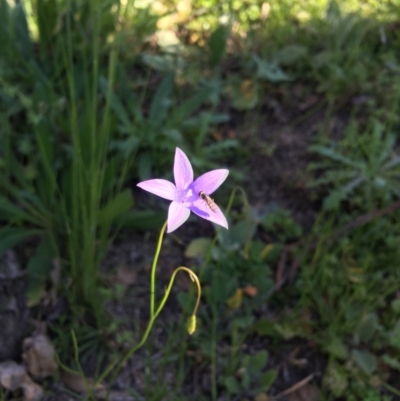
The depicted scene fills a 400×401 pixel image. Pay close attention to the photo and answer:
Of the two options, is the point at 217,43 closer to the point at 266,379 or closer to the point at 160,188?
the point at 266,379

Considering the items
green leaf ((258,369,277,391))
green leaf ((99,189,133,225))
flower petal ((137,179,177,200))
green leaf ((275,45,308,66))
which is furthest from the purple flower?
green leaf ((275,45,308,66))

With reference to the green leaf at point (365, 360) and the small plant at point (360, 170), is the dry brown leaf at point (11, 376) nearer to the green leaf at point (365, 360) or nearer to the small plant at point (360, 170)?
the green leaf at point (365, 360)

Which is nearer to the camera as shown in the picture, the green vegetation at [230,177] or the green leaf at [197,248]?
the green vegetation at [230,177]

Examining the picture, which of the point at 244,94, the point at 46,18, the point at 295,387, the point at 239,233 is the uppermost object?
the point at 46,18

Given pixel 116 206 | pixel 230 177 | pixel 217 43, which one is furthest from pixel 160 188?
pixel 217 43

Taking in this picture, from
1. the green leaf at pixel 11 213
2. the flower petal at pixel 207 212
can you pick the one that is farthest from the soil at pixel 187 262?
the flower petal at pixel 207 212

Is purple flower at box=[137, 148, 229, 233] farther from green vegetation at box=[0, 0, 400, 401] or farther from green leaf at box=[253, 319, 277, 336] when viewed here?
green leaf at box=[253, 319, 277, 336]
